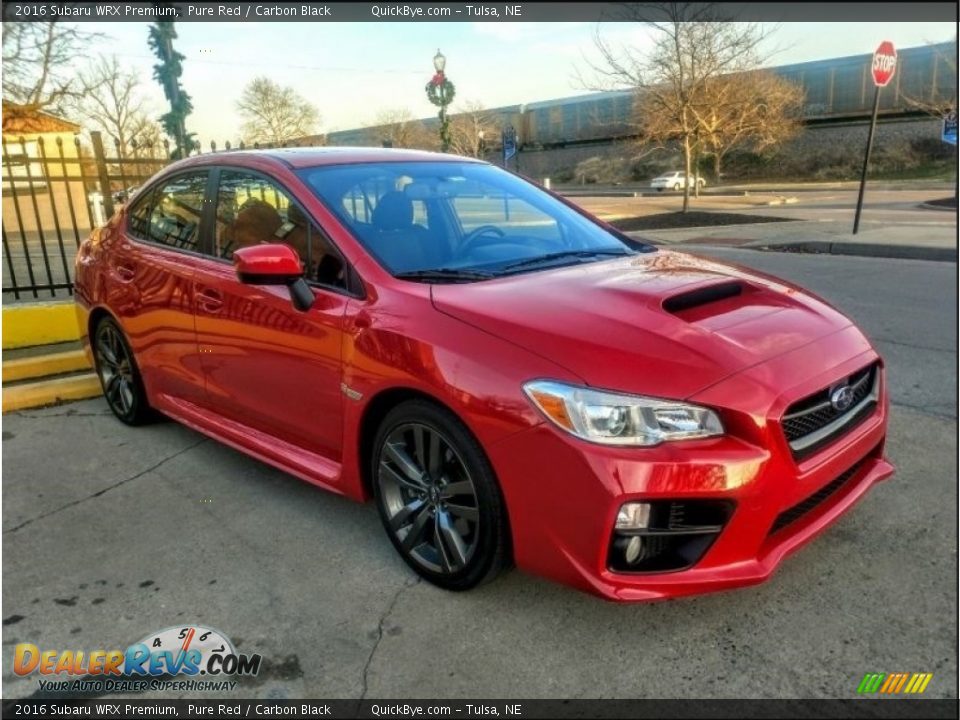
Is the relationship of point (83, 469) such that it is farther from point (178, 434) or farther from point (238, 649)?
point (238, 649)

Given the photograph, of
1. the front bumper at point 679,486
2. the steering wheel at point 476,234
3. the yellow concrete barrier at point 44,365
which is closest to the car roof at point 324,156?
the steering wheel at point 476,234

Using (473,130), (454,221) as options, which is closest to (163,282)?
(454,221)

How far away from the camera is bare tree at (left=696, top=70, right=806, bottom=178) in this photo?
24.1 meters

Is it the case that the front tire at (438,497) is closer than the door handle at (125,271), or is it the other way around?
the front tire at (438,497)

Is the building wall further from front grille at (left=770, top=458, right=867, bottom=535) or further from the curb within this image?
front grille at (left=770, top=458, right=867, bottom=535)

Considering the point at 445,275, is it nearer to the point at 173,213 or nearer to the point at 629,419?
the point at 629,419

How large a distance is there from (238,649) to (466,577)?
827 mm

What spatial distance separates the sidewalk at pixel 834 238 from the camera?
10914 mm

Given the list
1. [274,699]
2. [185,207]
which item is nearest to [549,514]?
[274,699]

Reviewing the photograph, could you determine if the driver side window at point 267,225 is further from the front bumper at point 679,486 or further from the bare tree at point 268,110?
the bare tree at point 268,110

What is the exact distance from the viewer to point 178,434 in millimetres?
4605

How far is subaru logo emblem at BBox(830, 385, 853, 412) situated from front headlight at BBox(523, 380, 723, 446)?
1.85 ft

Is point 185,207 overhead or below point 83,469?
overhead

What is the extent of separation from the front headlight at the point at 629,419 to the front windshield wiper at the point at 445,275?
2.81 feet
